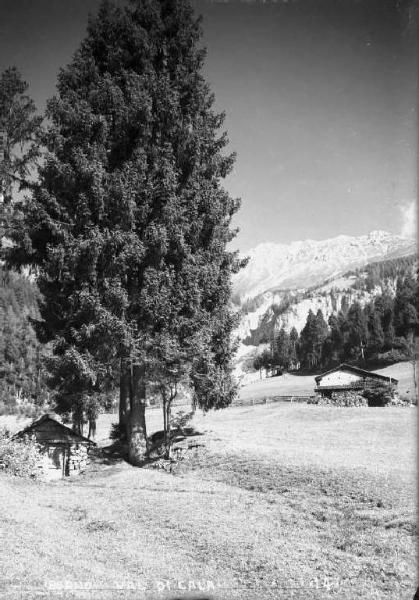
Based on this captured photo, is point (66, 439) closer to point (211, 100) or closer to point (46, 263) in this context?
point (46, 263)

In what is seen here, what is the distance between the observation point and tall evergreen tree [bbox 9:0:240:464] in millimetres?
18719

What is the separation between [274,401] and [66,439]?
42107 millimetres

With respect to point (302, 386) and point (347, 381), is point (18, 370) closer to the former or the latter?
point (302, 386)

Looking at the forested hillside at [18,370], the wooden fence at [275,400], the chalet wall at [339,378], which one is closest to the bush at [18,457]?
the wooden fence at [275,400]

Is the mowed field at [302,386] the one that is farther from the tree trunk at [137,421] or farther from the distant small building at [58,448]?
the distant small building at [58,448]

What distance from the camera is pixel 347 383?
53.9 meters

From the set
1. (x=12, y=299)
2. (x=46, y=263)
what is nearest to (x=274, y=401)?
(x=46, y=263)

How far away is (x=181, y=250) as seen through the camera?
19.7 m

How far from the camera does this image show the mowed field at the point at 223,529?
23.4 feet

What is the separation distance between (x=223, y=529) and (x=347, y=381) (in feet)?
157

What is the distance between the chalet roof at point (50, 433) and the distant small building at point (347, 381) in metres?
40.2

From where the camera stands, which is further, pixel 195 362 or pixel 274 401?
pixel 274 401

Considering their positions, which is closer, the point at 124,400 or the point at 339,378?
the point at 124,400

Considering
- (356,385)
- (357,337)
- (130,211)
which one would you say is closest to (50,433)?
(130,211)
